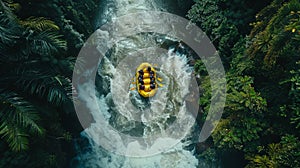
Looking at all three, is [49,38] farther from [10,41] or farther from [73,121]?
[73,121]

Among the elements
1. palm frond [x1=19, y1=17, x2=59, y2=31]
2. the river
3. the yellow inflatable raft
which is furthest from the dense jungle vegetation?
the yellow inflatable raft

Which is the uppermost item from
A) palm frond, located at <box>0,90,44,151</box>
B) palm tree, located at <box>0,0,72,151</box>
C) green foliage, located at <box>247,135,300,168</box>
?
palm tree, located at <box>0,0,72,151</box>

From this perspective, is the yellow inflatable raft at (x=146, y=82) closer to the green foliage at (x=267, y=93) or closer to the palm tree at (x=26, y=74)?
the green foliage at (x=267, y=93)

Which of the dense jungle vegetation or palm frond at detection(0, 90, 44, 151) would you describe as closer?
palm frond at detection(0, 90, 44, 151)

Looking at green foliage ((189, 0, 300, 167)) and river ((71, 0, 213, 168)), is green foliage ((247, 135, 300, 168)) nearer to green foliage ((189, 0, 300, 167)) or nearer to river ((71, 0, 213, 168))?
green foliage ((189, 0, 300, 167))

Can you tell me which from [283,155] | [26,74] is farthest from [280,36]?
[26,74]

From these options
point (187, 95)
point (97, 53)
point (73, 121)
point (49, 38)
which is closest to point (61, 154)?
point (73, 121)

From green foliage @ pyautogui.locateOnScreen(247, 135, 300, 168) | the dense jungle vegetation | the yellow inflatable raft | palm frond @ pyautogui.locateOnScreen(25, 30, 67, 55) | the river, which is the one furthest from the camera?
the yellow inflatable raft

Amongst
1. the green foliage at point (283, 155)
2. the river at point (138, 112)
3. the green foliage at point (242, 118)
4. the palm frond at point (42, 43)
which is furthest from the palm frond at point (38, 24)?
the green foliage at point (283, 155)
